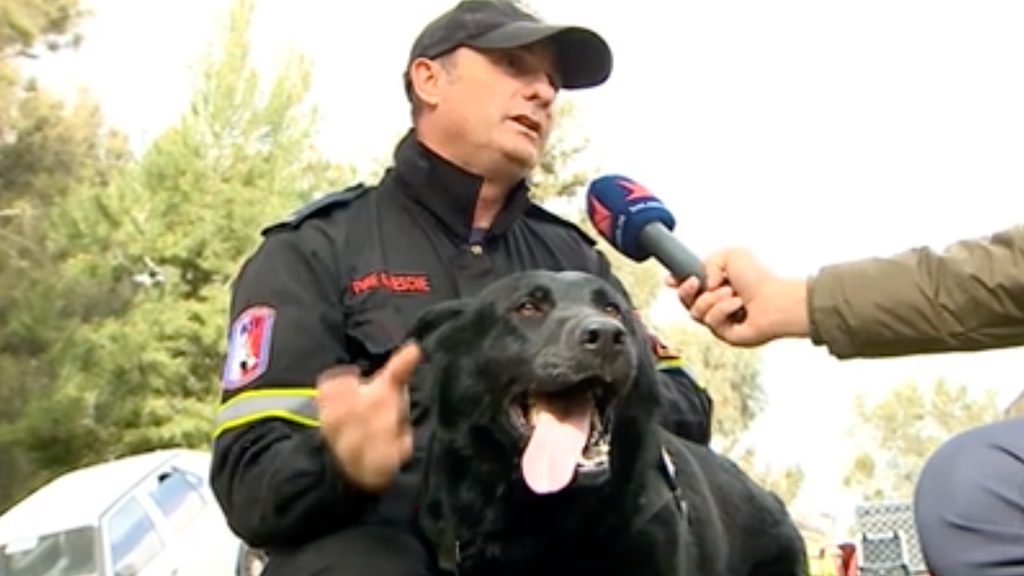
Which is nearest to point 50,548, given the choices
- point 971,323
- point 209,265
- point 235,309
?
point 235,309

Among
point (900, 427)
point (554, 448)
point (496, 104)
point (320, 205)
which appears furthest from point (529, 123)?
point (900, 427)

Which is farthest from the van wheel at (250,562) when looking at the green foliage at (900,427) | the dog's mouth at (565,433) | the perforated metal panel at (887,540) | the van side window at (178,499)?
the green foliage at (900,427)

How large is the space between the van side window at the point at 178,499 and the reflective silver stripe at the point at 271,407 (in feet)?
36.6

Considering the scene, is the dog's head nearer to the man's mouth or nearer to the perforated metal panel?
the man's mouth

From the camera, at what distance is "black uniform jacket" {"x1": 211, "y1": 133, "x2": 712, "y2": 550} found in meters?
3.05

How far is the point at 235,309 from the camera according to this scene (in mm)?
3338

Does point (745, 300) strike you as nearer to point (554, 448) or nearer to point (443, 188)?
A: point (554, 448)

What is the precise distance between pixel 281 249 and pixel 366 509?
0.61 meters

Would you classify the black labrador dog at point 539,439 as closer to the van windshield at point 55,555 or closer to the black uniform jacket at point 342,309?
the black uniform jacket at point 342,309

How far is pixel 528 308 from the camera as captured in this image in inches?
126

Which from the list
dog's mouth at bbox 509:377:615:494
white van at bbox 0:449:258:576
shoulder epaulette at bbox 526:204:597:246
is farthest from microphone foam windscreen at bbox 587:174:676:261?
white van at bbox 0:449:258:576

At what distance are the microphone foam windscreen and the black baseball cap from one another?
34 cm

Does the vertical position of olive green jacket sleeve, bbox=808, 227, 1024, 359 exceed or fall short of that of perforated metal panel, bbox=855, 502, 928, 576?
it exceeds it

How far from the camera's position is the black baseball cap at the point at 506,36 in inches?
143
